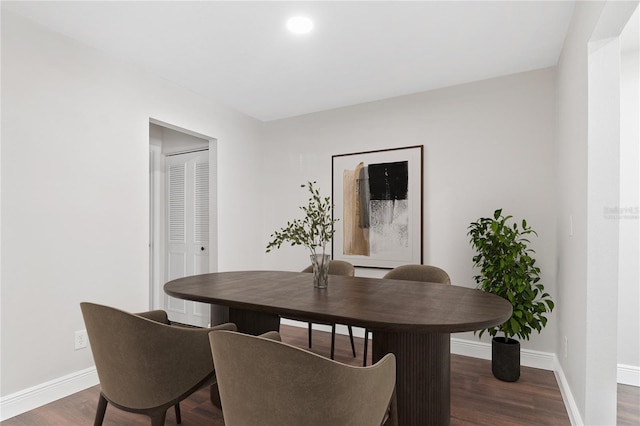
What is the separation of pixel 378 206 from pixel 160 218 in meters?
2.69

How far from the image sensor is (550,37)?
8.36 ft

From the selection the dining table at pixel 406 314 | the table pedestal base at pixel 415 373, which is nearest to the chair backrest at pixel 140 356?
the dining table at pixel 406 314

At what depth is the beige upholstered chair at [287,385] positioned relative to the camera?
98cm

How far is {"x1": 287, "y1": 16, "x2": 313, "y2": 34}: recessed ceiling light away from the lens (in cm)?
232

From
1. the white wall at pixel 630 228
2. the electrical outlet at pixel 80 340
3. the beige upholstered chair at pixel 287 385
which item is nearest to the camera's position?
the beige upholstered chair at pixel 287 385

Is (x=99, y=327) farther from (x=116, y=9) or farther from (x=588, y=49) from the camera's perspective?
(x=588, y=49)

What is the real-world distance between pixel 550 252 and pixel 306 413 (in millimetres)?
2840

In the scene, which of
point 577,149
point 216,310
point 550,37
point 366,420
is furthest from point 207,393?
point 550,37

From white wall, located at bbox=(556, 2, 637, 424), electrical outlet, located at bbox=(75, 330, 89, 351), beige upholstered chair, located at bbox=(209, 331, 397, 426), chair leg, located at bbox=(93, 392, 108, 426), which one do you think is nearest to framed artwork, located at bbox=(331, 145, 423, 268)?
white wall, located at bbox=(556, 2, 637, 424)

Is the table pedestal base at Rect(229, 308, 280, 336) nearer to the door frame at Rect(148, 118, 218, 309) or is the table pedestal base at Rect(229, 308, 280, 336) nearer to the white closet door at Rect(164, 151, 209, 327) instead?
the door frame at Rect(148, 118, 218, 309)

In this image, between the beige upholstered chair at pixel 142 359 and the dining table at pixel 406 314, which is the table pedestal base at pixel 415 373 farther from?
the beige upholstered chair at pixel 142 359

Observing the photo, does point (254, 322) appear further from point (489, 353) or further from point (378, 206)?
point (489, 353)

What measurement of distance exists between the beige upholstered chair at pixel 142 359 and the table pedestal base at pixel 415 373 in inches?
33.7

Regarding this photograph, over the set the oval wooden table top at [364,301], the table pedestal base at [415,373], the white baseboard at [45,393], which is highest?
the oval wooden table top at [364,301]
